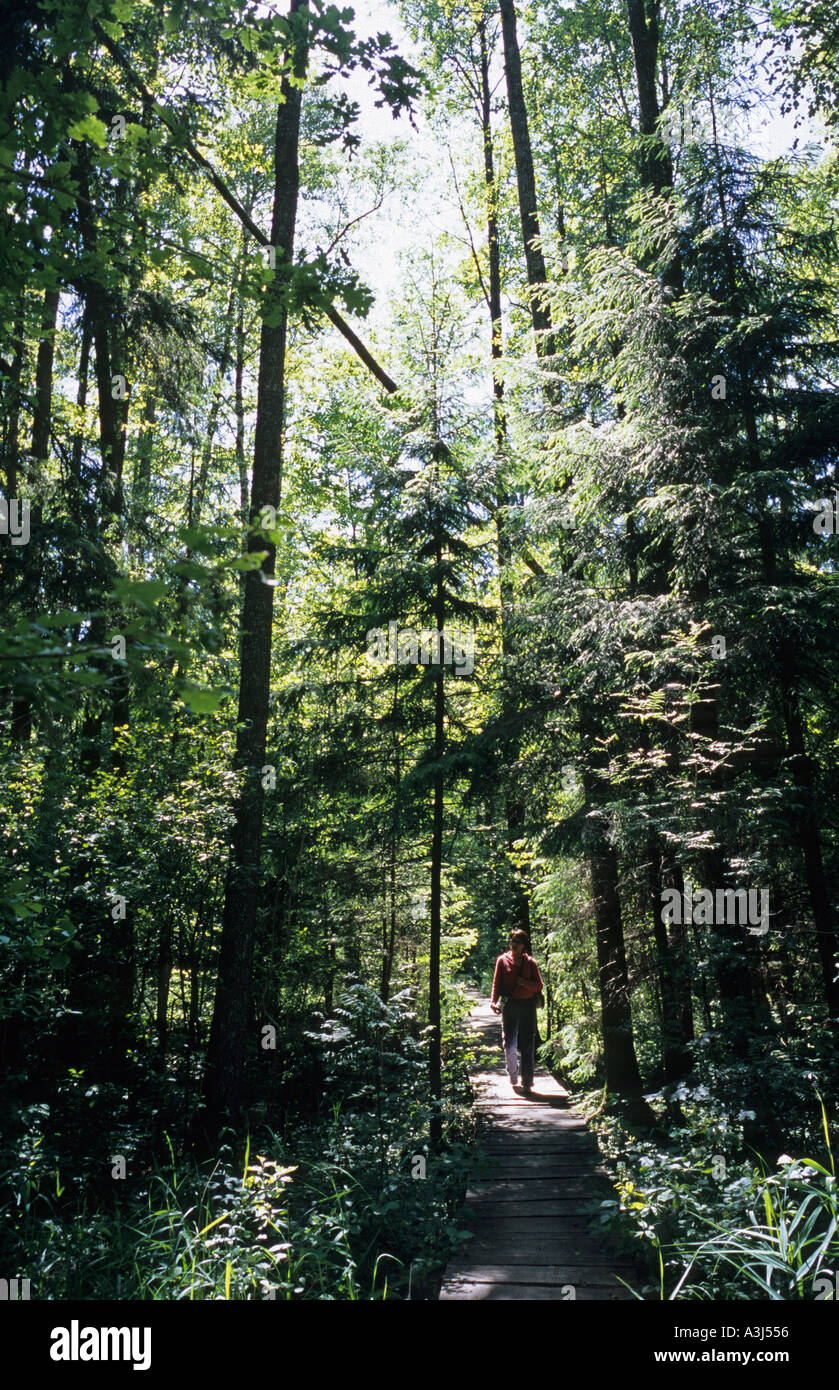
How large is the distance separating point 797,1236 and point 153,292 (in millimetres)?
10720

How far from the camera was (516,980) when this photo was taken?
30.7ft

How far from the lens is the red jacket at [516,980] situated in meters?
9.35

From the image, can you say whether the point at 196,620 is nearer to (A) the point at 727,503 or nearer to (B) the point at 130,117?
(A) the point at 727,503

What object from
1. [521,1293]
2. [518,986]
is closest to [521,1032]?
[518,986]

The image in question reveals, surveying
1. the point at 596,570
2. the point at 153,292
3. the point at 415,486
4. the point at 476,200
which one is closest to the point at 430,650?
the point at 415,486

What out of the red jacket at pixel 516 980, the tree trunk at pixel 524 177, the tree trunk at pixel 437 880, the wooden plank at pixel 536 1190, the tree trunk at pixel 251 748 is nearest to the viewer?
the wooden plank at pixel 536 1190

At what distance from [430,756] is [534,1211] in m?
4.28

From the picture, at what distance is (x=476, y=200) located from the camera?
17.7m

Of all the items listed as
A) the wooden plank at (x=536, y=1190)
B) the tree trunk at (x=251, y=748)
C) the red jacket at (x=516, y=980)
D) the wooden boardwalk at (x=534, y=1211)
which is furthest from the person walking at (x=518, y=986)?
the tree trunk at (x=251, y=748)

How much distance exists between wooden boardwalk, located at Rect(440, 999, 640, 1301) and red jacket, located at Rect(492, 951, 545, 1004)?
1.32 metres

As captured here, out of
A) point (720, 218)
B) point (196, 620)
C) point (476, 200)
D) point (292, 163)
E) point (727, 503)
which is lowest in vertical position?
point (196, 620)

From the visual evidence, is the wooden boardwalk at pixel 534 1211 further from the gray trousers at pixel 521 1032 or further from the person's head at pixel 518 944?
the person's head at pixel 518 944

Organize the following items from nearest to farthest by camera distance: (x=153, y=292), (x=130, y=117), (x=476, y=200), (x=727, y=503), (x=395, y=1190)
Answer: (x=395, y=1190)
(x=727, y=503)
(x=130, y=117)
(x=153, y=292)
(x=476, y=200)

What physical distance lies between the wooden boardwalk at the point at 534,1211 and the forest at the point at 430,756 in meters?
0.24
